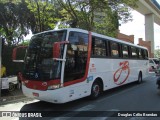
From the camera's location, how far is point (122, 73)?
1350 cm

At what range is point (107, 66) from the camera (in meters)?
11.6

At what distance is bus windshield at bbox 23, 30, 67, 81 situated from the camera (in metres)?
8.14

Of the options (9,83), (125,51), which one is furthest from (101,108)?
(125,51)

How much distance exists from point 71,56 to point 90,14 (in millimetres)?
12130

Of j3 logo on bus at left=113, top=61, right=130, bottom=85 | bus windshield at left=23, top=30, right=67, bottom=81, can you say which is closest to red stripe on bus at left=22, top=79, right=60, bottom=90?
bus windshield at left=23, top=30, right=67, bottom=81

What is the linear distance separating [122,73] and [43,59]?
6303 mm

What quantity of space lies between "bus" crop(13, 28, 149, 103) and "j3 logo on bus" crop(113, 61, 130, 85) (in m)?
1.00

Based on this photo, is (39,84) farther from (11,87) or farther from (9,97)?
(11,87)

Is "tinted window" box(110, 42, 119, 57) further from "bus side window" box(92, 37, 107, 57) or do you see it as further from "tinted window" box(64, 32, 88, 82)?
"tinted window" box(64, 32, 88, 82)

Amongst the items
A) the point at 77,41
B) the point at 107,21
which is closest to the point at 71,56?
the point at 77,41

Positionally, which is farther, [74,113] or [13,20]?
[13,20]

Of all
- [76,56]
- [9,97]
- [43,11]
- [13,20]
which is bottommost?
[9,97]

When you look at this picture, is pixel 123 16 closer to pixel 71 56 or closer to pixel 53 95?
pixel 71 56

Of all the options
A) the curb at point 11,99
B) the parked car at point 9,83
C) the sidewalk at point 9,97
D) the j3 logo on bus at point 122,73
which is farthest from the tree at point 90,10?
the curb at point 11,99
